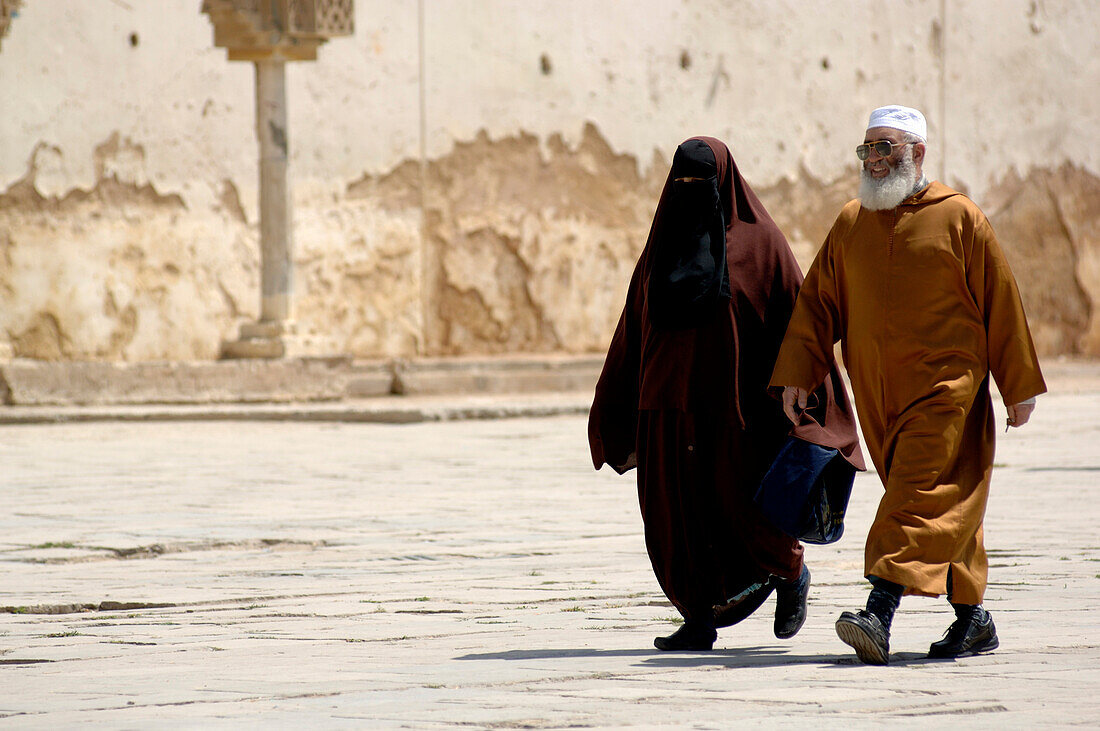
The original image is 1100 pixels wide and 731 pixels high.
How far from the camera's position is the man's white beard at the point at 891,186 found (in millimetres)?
3764

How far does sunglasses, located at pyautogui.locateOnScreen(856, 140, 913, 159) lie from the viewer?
3801 millimetres

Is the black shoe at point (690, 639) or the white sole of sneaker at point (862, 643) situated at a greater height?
the white sole of sneaker at point (862, 643)

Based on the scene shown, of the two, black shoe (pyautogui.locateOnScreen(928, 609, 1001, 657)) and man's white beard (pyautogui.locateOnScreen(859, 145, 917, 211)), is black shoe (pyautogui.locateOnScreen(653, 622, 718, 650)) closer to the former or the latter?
black shoe (pyautogui.locateOnScreen(928, 609, 1001, 657))

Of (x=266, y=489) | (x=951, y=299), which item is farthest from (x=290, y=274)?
(x=951, y=299)

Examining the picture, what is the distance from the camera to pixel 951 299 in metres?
3.70

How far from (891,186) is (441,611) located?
1.54 m

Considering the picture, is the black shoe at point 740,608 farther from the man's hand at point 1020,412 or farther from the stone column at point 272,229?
the stone column at point 272,229

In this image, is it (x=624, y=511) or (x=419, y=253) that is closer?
(x=624, y=511)

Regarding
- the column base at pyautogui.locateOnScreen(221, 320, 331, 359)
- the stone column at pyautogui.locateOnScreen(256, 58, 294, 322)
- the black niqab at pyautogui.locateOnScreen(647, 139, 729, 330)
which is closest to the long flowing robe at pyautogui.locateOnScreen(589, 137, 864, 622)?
the black niqab at pyautogui.locateOnScreen(647, 139, 729, 330)

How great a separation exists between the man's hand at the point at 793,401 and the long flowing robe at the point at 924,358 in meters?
0.03

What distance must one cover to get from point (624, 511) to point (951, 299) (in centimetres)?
301

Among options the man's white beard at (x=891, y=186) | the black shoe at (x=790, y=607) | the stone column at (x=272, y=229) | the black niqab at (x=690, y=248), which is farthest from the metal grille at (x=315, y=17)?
the black shoe at (x=790, y=607)

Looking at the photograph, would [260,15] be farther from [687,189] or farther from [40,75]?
[687,189]

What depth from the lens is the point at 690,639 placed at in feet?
12.3
